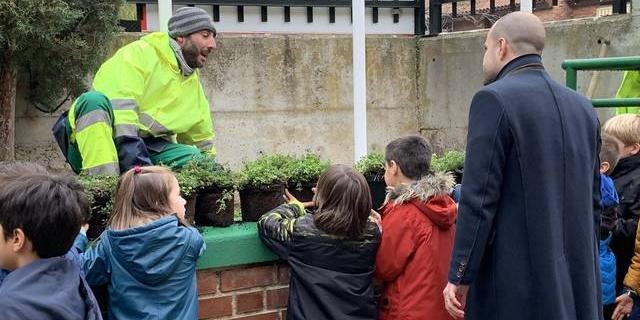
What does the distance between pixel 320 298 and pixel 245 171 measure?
2.15 ft

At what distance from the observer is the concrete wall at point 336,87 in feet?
23.4

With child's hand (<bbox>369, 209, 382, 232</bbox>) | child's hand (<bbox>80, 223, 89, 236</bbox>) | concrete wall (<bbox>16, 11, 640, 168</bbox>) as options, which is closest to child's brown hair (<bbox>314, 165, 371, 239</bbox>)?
child's hand (<bbox>369, 209, 382, 232</bbox>)

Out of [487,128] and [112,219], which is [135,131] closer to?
[112,219]

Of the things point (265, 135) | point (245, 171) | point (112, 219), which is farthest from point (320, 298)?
point (265, 135)

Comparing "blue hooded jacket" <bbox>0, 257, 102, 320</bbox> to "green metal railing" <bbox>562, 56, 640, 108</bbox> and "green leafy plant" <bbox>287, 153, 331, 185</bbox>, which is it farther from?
"green metal railing" <bbox>562, 56, 640, 108</bbox>

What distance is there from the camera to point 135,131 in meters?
3.54

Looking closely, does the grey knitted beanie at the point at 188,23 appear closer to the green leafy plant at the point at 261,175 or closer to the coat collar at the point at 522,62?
the green leafy plant at the point at 261,175

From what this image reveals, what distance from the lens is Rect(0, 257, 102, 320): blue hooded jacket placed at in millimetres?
1938

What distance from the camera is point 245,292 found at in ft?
10.5

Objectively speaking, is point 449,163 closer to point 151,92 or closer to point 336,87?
point 151,92

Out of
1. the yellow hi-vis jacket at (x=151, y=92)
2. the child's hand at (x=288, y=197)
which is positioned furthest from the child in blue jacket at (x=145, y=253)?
the yellow hi-vis jacket at (x=151, y=92)

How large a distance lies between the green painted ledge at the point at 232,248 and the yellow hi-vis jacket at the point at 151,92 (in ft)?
2.31

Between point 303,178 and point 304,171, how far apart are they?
0.11 ft

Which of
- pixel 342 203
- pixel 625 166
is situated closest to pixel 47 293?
pixel 342 203
